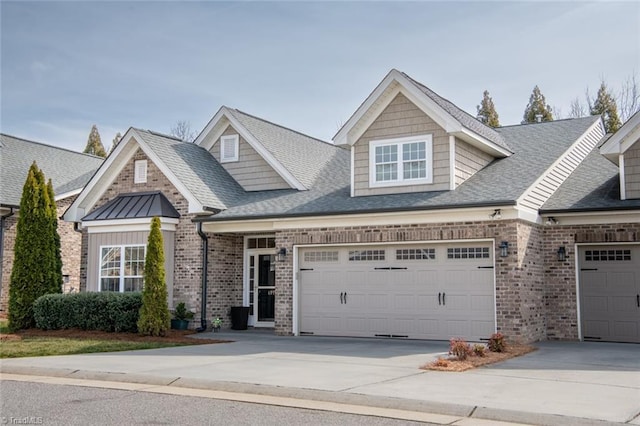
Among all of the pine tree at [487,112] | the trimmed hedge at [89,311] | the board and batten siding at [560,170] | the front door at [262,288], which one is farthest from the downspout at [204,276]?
the pine tree at [487,112]

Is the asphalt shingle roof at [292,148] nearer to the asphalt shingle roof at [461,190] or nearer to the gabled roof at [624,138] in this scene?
the asphalt shingle roof at [461,190]

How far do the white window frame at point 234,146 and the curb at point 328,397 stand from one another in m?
12.0

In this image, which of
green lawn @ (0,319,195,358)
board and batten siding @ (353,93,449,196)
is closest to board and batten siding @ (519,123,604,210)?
board and batten siding @ (353,93,449,196)

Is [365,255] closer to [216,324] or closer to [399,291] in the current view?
[399,291]

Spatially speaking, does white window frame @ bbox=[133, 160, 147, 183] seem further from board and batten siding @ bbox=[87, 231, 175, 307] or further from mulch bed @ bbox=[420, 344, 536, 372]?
mulch bed @ bbox=[420, 344, 536, 372]

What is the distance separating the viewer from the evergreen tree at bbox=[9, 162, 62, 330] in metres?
18.6

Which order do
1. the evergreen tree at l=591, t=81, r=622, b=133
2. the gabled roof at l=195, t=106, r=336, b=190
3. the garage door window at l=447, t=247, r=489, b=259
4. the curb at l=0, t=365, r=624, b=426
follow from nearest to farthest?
the curb at l=0, t=365, r=624, b=426
the garage door window at l=447, t=247, r=489, b=259
the gabled roof at l=195, t=106, r=336, b=190
the evergreen tree at l=591, t=81, r=622, b=133

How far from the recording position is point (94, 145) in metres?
46.6

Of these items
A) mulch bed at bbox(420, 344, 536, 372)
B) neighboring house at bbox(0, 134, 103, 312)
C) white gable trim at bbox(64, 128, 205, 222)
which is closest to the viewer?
mulch bed at bbox(420, 344, 536, 372)

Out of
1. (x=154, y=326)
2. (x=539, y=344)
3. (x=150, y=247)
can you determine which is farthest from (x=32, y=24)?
(x=539, y=344)

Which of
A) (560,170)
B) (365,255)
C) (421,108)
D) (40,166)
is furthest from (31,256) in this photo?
(560,170)

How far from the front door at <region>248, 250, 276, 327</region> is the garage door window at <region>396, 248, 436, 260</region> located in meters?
5.01

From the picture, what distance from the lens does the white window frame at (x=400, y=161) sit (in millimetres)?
17438

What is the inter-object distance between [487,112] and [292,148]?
16352 mm
